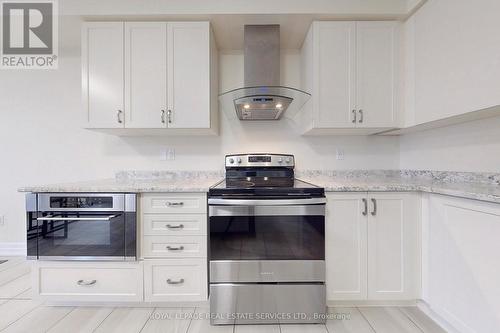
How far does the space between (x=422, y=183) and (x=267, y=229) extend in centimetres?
127

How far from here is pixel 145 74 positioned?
6.63 feet

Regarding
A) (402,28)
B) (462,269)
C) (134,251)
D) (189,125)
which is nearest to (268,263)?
(134,251)

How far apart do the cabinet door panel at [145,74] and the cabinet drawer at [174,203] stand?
2.21ft

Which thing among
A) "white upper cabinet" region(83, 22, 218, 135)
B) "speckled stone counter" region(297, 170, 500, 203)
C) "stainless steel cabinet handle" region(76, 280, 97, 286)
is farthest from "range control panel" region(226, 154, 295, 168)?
"stainless steel cabinet handle" region(76, 280, 97, 286)

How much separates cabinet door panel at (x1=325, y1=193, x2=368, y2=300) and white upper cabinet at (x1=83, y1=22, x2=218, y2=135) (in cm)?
123

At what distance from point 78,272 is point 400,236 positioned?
2.32m

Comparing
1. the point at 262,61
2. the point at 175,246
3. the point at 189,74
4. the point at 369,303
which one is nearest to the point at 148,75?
the point at 189,74

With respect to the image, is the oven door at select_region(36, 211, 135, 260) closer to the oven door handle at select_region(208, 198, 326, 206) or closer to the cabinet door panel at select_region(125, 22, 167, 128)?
the oven door handle at select_region(208, 198, 326, 206)

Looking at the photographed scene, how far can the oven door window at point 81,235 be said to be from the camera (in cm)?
167

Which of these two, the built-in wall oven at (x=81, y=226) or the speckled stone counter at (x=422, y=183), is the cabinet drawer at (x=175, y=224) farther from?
the speckled stone counter at (x=422, y=183)

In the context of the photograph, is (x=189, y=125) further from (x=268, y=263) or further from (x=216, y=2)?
(x=268, y=263)

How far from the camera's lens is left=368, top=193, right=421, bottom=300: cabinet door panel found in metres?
1.70

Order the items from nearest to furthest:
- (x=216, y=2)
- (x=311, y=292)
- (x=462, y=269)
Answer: (x=462, y=269) < (x=311, y=292) < (x=216, y=2)

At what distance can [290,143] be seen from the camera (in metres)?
2.48
